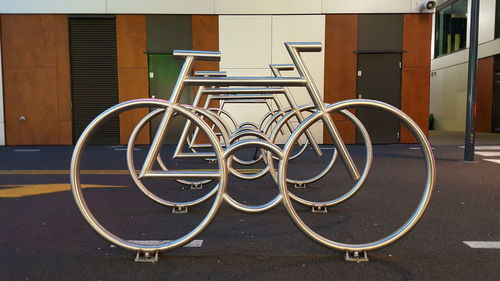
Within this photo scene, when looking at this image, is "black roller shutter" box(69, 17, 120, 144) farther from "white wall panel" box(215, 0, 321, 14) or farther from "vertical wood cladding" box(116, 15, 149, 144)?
"white wall panel" box(215, 0, 321, 14)

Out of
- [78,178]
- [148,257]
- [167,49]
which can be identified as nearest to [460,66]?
[167,49]

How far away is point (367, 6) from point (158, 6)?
4929 millimetres

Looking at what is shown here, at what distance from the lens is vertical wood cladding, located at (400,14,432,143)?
9.13 m

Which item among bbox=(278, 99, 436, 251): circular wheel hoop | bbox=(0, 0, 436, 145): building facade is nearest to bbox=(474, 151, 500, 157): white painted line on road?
bbox=(0, 0, 436, 145): building facade

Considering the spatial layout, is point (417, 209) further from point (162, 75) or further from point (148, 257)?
point (162, 75)

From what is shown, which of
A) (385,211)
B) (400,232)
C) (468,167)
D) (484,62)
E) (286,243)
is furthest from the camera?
(484,62)

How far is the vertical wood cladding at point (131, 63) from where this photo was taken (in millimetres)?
9078

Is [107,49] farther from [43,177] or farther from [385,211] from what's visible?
[385,211]

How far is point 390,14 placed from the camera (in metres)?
9.11

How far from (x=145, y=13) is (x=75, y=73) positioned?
2.24 meters

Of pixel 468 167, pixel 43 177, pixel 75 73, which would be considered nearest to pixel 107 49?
pixel 75 73

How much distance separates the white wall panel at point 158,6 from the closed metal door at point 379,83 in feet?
13.0

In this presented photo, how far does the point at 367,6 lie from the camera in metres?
9.05

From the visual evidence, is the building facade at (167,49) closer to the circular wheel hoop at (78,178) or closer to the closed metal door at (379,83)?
the closed metal door at (379,83)
